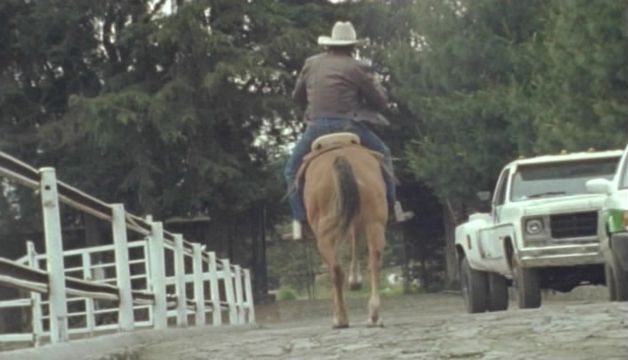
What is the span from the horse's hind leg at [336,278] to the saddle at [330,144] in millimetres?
675

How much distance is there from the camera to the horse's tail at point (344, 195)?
1188 centimetres

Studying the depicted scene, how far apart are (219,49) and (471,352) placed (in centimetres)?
2536

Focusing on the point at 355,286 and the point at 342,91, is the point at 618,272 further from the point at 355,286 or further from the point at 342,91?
the point at 342,91

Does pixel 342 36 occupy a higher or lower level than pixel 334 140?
higher

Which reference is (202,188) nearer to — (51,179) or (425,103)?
(425,103)

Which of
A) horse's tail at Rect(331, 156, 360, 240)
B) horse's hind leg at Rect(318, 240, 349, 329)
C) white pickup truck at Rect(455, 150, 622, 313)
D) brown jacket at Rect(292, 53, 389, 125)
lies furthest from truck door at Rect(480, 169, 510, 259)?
horse's tail at Rect(331, 156, 360, 240)

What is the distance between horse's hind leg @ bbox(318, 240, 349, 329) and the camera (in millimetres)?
12188

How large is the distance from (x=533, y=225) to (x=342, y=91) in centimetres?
463

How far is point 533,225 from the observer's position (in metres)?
16.6

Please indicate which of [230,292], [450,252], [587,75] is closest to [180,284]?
[230,292]

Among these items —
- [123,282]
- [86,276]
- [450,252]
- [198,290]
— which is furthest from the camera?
[450,252]

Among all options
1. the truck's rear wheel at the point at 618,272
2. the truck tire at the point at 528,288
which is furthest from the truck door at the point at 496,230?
the truck's rear wheel at the point at 618,272

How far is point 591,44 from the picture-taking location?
70.0ft

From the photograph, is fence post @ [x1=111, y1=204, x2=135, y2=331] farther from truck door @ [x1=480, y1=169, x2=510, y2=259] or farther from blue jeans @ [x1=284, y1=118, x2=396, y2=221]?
truck door @ [x1=480, y1=169, x2=510, y2=259]
